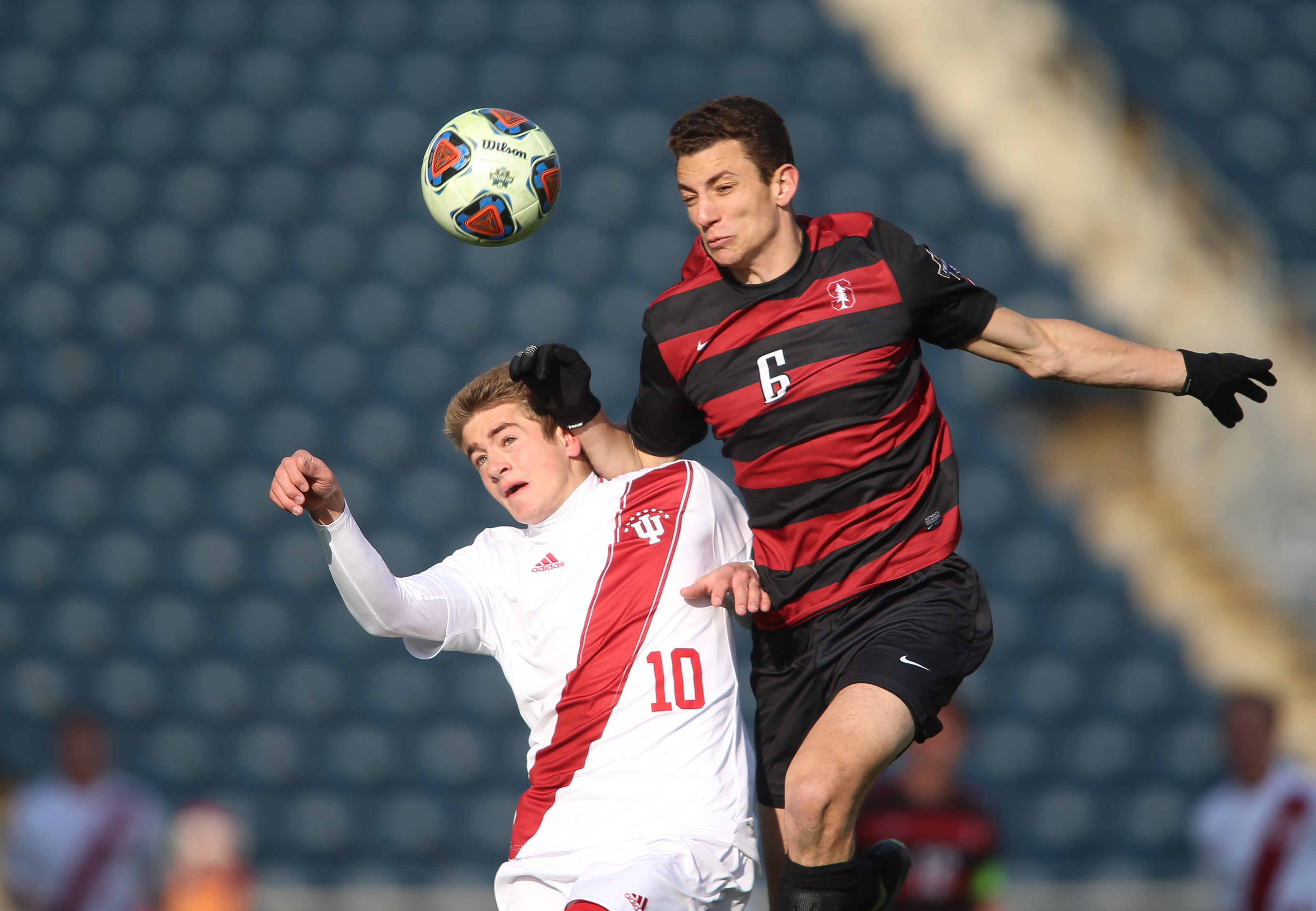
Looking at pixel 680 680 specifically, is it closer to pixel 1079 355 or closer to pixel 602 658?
pixel 602 658

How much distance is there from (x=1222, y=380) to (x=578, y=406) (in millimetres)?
1513

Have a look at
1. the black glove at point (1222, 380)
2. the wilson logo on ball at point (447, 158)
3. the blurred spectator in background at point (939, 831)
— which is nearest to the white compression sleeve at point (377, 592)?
the wilson logo on ball at point (447, 158)

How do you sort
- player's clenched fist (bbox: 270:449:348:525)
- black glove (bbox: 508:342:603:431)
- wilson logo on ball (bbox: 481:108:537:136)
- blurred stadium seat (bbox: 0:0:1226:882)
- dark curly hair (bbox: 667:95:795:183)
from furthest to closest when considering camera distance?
blurred stadium seat (bbox: 0:0:1226:882) → wilson logo on ball (bbox: 481:108:537:136) → black glove (bbox: 508:342:603:431) → dark curly hair (bbox: 667:95:795:183) → player's clenched fist (bbox: 270:449:348:525)

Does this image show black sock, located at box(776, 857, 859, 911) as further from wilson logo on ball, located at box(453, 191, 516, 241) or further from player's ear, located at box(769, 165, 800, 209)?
wilson logo on ball, located at box(453, 191, 516, 241)

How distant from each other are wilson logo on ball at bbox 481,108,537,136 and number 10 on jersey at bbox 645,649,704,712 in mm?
1392

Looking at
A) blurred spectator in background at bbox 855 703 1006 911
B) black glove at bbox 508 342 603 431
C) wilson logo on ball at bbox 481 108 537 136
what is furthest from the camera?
blurred spectator in background at bbox 855 703 1006 911

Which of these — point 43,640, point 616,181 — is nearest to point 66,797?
point 43,640

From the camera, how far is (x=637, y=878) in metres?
2.68

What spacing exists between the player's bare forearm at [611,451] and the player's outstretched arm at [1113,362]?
0.86 m

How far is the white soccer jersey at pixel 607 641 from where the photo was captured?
2.92 m

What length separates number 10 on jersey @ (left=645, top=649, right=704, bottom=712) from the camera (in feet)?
9.73

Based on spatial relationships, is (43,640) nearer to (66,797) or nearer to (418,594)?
(66,797)

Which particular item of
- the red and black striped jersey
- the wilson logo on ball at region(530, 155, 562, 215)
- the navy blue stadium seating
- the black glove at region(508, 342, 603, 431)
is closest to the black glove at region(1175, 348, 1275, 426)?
the red and black striped jersey

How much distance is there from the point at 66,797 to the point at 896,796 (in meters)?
4.18
